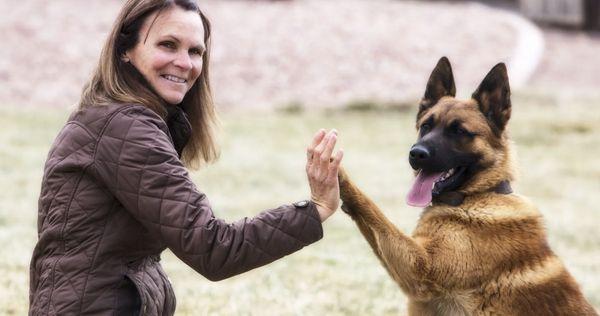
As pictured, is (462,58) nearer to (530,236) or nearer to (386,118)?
(386,118)

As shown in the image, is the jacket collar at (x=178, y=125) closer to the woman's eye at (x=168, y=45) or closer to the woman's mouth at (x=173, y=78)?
the woman's mouth at (x=173, y=78)

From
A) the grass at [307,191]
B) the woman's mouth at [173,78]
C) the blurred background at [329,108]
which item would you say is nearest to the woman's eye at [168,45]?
the woman's mouth at [173,78]

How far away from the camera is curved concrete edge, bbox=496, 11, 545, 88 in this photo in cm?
1711

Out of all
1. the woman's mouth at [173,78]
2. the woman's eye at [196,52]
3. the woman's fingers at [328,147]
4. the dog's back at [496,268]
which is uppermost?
the woman's eye at [196,52]

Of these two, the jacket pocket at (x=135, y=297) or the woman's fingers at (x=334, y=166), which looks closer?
the woman's fingers at (x=334, y=166)

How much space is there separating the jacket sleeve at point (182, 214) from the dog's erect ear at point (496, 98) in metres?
1.42

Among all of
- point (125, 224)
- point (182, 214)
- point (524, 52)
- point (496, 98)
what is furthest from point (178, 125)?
point (524, 52)

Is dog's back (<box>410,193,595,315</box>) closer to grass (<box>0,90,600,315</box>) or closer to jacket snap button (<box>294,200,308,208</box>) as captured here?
grass (<box>0,90,600,315</box>)

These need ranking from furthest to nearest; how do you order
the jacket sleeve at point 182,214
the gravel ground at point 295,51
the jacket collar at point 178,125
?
the gravel ground at point 295,51
the jacket collar at point 178,125
the jacket sleeve at point 182,214

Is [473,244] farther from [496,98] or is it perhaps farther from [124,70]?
[124,70]

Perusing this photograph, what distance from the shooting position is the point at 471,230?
3621 millimetres

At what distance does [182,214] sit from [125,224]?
31cm

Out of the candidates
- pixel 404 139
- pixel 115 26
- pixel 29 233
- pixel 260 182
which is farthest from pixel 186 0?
pixel 404 139

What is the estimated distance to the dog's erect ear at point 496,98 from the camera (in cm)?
391
